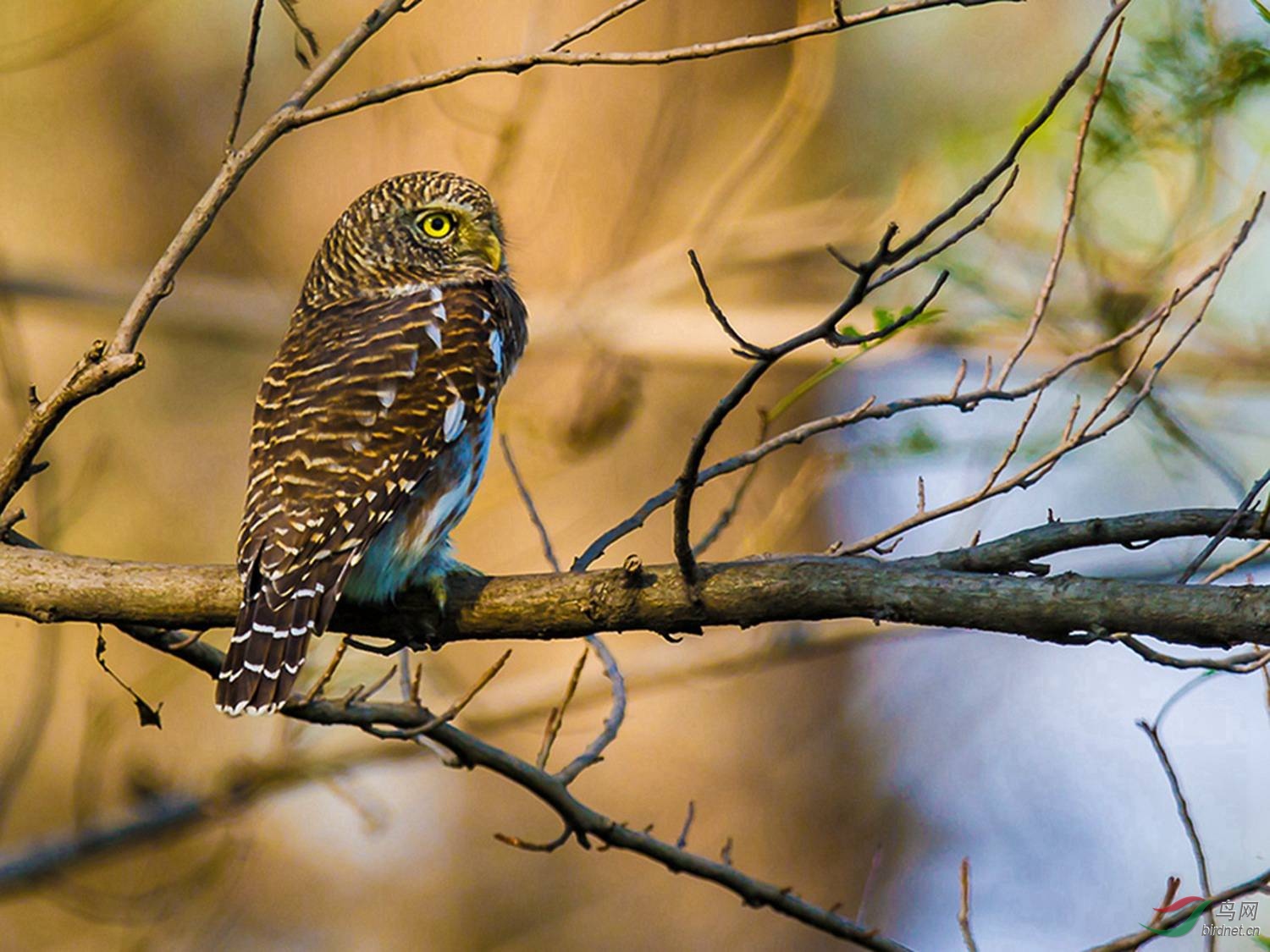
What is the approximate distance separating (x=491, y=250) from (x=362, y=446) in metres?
1.40

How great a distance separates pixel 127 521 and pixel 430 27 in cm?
311

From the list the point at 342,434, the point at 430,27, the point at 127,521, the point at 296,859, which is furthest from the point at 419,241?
the point at 296,859

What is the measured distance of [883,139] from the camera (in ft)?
27.9

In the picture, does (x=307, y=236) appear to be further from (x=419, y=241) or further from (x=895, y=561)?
(x=895, y=561)

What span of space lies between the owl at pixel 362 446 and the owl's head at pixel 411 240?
1 centimetres

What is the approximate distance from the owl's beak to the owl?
10cm

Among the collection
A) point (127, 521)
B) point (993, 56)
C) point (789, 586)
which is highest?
point (993, 56)

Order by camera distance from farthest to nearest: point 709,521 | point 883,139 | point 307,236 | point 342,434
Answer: point 883,139 → point 307,236 → point 709,521 → point 342,434

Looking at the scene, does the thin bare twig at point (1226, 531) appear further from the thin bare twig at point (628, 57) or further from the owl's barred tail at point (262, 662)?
the owl's barred tail at point (262, 662)

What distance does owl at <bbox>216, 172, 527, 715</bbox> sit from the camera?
11.6 feet

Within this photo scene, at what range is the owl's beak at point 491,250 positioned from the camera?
5.13m

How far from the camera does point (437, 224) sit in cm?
517

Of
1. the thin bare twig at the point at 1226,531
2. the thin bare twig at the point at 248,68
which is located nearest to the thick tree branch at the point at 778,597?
the thin bare twig at the point at 1226,531

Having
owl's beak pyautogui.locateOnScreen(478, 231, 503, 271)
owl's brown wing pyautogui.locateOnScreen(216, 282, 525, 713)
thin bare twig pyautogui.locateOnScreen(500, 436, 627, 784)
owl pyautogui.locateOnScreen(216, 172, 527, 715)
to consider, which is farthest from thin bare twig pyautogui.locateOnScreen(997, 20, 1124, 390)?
owl's beak pyautogui.locateOnScreen(478, 231, 503, 271)
